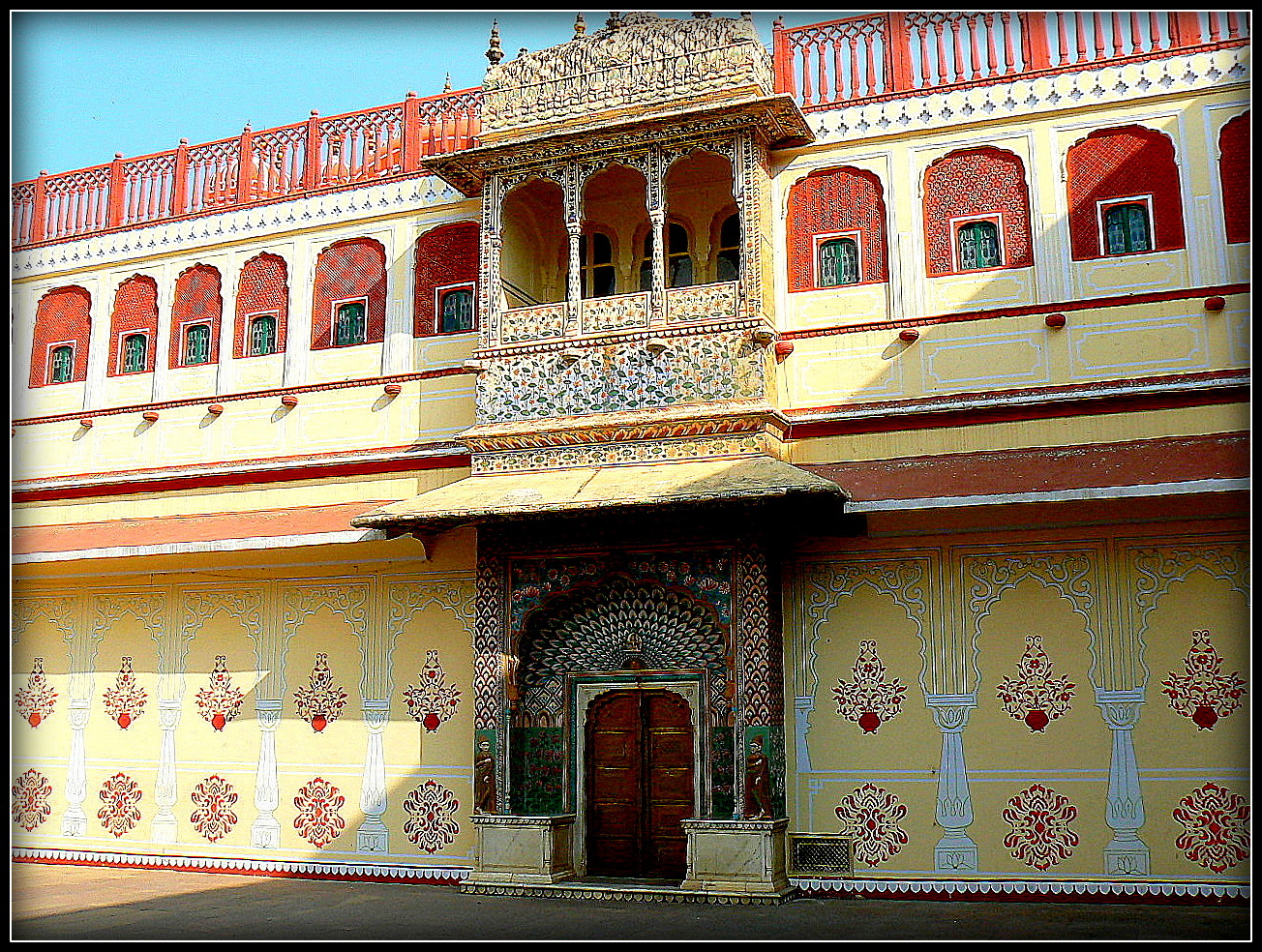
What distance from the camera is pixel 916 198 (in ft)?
39.0

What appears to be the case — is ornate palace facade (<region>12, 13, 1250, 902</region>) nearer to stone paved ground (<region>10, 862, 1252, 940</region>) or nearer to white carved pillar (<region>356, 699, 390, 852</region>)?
white carved pillar (<region>356, 699, 390, 852</region>)

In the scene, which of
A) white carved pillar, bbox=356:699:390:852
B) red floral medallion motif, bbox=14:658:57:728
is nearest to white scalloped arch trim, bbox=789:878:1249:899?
white carved pillar, bbox=356:699:390:852

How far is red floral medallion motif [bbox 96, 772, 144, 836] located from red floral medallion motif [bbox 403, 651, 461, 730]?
335 cm

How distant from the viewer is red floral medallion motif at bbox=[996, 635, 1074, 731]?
10.7 meters

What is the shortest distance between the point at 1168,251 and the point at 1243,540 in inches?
101

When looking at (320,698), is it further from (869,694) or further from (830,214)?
(830,214)

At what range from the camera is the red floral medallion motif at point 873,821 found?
10852 millimetres

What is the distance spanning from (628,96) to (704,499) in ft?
14.1

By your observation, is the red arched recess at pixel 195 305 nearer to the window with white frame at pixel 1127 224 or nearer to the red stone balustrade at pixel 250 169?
the red stone balustrade at pixel 250 169

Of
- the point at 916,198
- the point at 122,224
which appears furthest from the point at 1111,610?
the point at 122,224

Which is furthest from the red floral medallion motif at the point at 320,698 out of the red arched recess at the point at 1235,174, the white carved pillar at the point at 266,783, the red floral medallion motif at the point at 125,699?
the red arched recess at the point at 1235,174

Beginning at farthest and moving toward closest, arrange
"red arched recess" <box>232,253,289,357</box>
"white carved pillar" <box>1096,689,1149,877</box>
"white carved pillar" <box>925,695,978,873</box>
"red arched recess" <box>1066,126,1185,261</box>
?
"red arched recess" <box>232,253,289,357</box>, "red arched recess" <box>1066,126,1185,261</box>, "white carved pillar" <box>925,695,978,873</box>, "white carved pillar" <box>1096,689,1149,877</box>

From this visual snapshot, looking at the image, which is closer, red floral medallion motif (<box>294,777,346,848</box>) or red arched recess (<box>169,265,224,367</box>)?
red floral medallion motif (<box>294,777,346,848</box>)

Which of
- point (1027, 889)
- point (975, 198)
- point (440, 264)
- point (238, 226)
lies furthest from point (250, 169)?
point (1027, 889)
